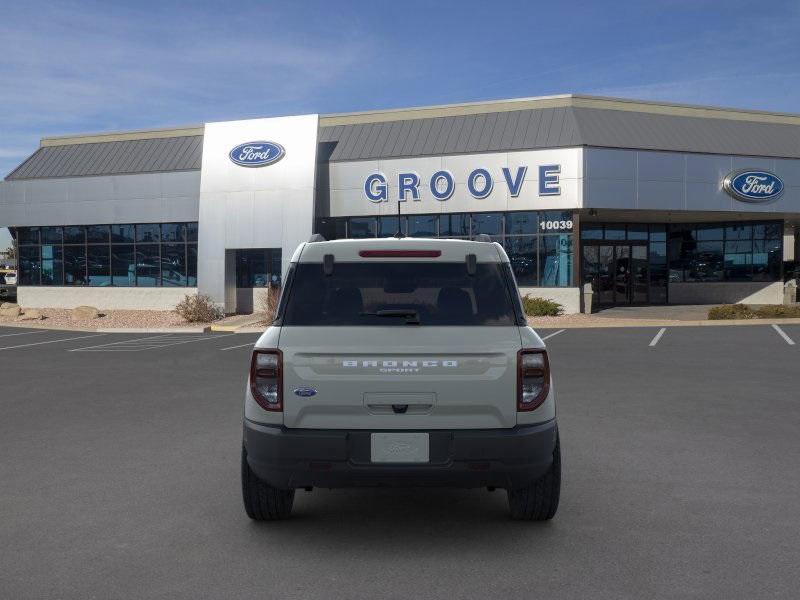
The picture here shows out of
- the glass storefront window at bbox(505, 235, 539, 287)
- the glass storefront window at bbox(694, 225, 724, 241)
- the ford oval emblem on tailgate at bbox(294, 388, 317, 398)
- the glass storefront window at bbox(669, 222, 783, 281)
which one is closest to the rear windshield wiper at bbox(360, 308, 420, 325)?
the ford oval emblem on tailgate at bbox(294, 388, 317, 398)

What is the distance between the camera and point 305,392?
4.25 meters

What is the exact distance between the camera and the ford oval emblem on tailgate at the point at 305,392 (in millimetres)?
4242

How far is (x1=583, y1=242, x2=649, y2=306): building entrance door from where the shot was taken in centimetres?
3134

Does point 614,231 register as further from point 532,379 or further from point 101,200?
point 532,379

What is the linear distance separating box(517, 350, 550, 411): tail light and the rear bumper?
0.54ft

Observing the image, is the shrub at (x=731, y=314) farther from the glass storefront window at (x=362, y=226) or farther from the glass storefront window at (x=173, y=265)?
the glass storefront window at (x=173, y=265)

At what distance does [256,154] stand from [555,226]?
37.0ft

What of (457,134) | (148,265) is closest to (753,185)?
(457,134)

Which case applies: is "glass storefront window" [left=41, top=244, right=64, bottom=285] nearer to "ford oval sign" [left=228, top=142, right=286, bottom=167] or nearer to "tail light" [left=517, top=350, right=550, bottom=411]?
"ford oval sign" [left=228, top=142, right=286, bottom=167]

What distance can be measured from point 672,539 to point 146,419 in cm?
604

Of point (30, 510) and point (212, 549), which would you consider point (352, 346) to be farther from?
point (30, 510)

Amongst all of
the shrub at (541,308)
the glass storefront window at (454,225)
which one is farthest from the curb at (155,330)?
the shrub at (541,308)

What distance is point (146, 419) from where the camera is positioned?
28.0 ft

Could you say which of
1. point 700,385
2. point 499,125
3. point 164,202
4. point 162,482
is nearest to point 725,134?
point 499,125
